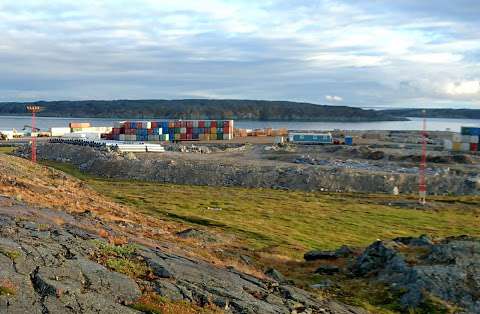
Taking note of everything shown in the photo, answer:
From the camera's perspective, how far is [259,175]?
5869 centimetres

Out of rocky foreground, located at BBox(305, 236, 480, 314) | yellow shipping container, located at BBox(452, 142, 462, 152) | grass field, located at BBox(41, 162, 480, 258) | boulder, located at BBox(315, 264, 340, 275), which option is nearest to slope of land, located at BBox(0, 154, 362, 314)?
rocky foreground, located at BBox(305, 236, 480, 314)

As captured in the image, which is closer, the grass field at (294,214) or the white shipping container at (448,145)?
the grass field at (294,214)

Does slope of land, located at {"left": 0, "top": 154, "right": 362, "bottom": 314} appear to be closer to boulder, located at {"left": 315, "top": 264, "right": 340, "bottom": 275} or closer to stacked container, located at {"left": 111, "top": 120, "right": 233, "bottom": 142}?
boulder, located at {"left": 315, "top": 264, "right": 340, "bottom": 275}

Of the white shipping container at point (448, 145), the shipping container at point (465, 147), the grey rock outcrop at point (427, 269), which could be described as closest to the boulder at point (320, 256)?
the grey rock outcrop at point (427, 269)

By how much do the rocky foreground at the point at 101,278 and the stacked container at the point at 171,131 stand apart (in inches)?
3394

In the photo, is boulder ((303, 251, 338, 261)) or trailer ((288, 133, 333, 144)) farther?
trailer ((288, 133, 333, 144))

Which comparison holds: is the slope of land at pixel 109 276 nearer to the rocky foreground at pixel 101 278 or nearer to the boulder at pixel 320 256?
the rocky foreground at pixel 101 278

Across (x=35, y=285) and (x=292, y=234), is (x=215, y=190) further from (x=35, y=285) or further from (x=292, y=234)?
(x=35, y=285)

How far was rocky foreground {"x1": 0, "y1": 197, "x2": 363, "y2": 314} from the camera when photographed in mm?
10531

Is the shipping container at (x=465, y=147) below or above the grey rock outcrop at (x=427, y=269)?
above

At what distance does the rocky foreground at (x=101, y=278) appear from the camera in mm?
10531

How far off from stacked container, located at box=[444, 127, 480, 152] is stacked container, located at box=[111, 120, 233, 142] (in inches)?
1534

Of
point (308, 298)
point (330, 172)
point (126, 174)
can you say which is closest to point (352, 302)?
point (308, 298)

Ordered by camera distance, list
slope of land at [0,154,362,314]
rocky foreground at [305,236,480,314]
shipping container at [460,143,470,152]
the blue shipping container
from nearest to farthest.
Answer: slope of land at [0,154,362,314], rocky foreground at [305,236,480,314], shipping container at [460,143,470,152], the blue shipping container
